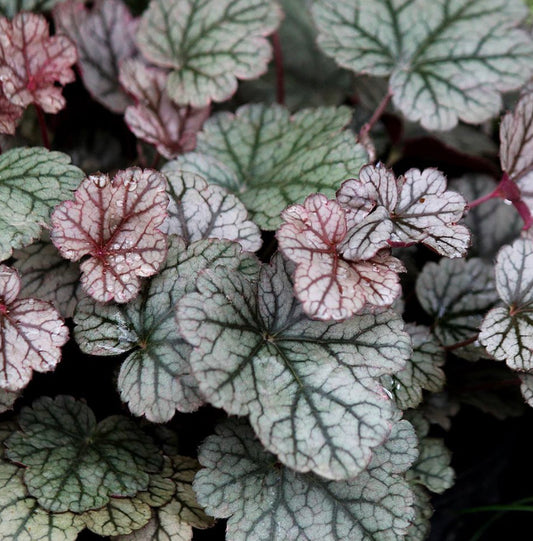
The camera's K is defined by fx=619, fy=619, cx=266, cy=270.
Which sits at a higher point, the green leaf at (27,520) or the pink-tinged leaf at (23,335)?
the pink-tinged leaf at (23,335)

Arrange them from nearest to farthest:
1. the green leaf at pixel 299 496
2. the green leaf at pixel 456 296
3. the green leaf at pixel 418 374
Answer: the green leaf at pixel 299 496 < the green leaf at pixel 418 374 < the green leaf at pixel 456 296

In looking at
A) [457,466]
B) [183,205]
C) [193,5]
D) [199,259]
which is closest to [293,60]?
[193,5]

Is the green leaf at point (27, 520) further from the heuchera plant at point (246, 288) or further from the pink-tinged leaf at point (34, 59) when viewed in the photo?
the pink-tinged leaf at point (34, 59)

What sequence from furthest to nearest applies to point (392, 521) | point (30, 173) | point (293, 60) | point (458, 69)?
point (293, 60) < point (458, 69) < point (30, 173) < point (392, 521)

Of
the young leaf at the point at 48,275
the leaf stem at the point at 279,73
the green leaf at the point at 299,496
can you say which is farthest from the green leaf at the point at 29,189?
the leaf stem at the point at 279,73

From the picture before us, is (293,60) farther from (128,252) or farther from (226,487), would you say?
(226,487)

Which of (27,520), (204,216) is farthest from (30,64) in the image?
(27,520)

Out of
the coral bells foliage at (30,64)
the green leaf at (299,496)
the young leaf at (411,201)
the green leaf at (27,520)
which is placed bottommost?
the green leaf at (27,520)
